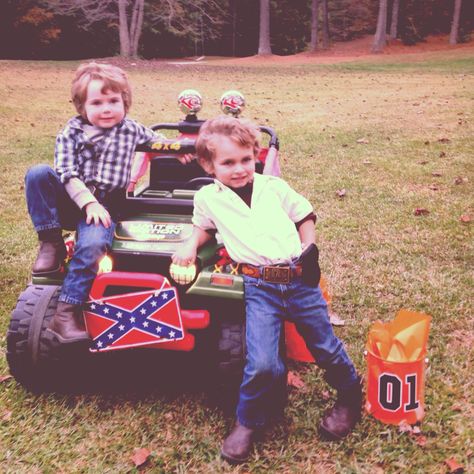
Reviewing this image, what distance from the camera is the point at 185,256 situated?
8.02 ft

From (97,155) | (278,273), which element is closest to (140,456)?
(278,273)

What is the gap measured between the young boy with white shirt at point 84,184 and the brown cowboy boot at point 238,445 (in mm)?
769

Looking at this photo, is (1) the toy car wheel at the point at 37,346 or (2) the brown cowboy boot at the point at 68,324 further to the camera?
(1) the toy car wheel at the point at 37,346

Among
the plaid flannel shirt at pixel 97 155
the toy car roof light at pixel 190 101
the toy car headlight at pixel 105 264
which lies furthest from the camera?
the toy car roof light at pixel 190 101

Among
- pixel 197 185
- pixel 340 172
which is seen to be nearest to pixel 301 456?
pixel 197 185

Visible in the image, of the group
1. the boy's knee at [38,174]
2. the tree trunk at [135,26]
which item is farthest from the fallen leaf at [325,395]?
the tree trunk at [135,26]

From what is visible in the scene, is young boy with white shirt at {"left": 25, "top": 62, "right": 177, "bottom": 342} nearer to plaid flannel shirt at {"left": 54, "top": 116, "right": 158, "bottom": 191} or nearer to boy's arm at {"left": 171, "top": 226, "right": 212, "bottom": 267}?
plaid flannel shirt at {"left": 54, "top": 116, "right": 158, "bottom": 191}

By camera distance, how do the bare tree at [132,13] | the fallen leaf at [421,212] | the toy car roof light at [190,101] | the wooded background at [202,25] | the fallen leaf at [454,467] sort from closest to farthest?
1. the fallen leaf at [454,467]
2. the toy car roof light at [190,101]
3. the fallen leaf at [421,212]
4. the bare tree at [132,13]
5. the wooded background at [202,25]

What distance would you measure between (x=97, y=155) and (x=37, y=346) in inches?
38.0

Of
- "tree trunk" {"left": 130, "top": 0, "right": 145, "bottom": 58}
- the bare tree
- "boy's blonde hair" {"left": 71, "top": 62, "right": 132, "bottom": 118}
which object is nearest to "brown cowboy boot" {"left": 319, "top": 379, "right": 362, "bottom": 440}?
"boy's blonde hair" {"left": 71, "top": 62, "right": 132, "bottom": 118}

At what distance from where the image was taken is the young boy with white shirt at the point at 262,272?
7.66 feet

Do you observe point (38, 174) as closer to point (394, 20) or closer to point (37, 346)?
point (37, 346)

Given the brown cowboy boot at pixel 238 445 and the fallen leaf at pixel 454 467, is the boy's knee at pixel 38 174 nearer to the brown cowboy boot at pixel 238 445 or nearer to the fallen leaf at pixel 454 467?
the brown cowboy boot at pixel 238 445

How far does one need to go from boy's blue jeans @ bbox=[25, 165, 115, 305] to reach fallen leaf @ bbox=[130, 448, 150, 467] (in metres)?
0.68
